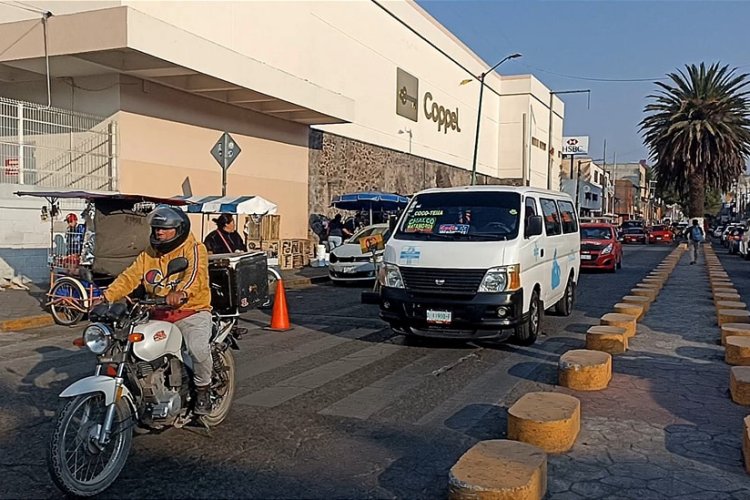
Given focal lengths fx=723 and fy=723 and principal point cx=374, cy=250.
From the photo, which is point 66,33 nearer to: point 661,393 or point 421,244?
point 421,244

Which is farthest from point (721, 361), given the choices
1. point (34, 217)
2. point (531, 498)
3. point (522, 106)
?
point (522, 106)

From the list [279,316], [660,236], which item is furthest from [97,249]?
[660,236]

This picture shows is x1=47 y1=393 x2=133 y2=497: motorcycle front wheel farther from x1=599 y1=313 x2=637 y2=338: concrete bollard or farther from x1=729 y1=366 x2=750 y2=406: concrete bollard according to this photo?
x1=599 y1=313 x2=637 y2=338: concrete bollard

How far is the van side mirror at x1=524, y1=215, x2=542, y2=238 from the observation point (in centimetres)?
962

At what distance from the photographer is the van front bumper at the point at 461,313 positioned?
8844mm

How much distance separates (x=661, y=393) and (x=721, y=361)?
7.14ft

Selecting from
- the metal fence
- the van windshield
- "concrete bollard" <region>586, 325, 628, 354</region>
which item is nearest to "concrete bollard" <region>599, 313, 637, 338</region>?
"concrete bollard" <region>586, 325, 628, 354</region>

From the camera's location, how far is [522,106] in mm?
55719

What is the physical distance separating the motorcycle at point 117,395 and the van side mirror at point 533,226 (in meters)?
5.60

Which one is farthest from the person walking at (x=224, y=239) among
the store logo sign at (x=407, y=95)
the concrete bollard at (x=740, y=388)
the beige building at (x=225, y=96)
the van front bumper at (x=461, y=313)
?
the store logo sign at (x=407, y=95)

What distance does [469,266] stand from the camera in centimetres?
895

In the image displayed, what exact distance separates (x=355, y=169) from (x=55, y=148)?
15.7 metres

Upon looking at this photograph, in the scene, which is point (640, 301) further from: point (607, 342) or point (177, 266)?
point (177, 266)

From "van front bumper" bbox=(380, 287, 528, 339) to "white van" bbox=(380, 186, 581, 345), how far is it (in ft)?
0.04
